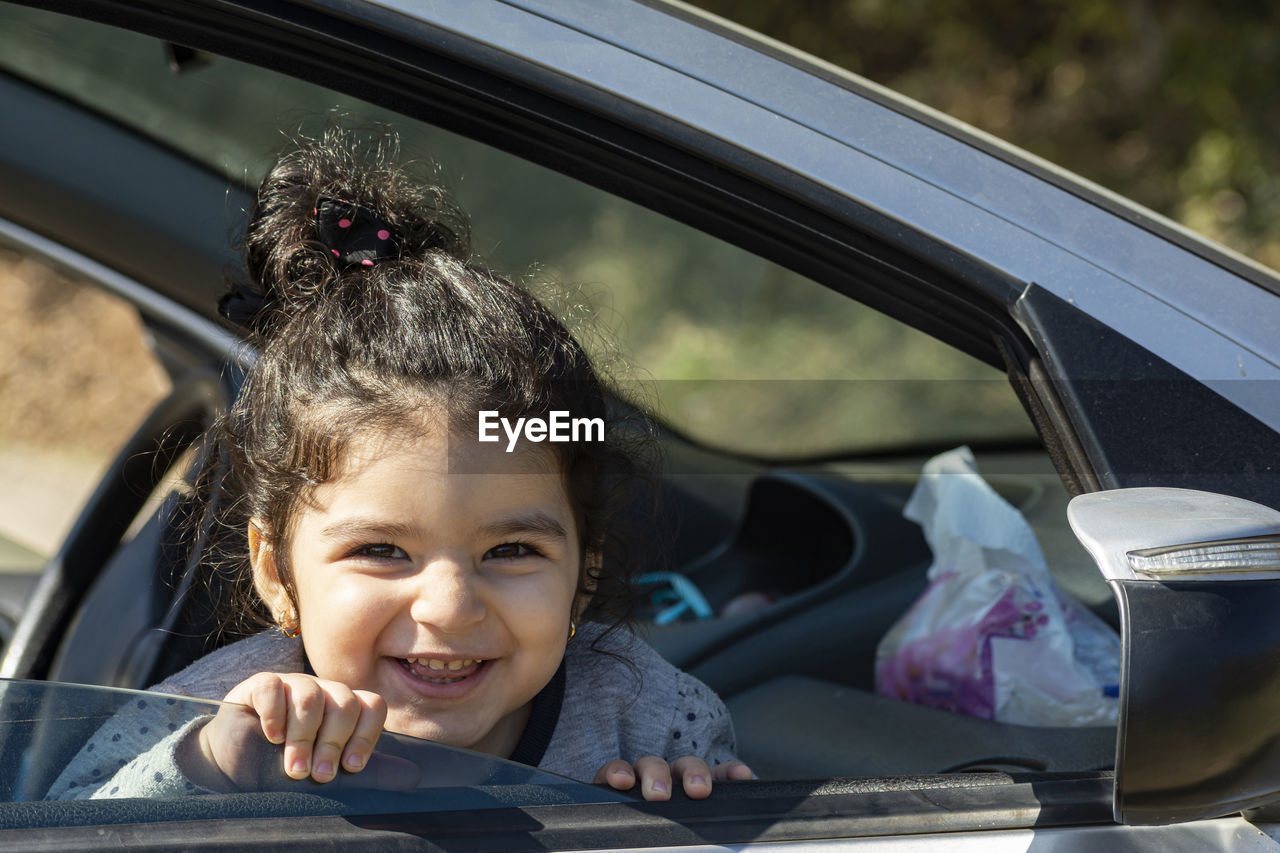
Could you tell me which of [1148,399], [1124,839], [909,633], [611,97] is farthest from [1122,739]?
[909,633]

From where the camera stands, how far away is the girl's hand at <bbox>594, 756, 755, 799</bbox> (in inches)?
43.0

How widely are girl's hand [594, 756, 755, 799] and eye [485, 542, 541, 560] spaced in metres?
0.25

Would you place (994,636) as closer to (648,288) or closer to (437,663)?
(437,663)

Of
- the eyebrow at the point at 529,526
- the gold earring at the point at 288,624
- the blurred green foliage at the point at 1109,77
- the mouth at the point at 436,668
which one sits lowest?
the mouth at the point at 436,668

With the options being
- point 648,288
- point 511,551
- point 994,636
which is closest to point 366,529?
point 511,551

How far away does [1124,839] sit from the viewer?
104 cm

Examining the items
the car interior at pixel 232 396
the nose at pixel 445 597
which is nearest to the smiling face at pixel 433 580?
the nose at pixel 445 597

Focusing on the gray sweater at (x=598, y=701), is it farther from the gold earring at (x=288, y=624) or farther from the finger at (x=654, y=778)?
the finger at (x=654, y=778)

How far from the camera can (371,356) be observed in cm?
134

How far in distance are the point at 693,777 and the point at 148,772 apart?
47cm

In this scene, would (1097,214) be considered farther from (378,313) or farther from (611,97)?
(378,313)

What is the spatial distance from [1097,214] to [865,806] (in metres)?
0.64

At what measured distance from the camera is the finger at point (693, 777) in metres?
1.09

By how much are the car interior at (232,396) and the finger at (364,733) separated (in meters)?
0.56
